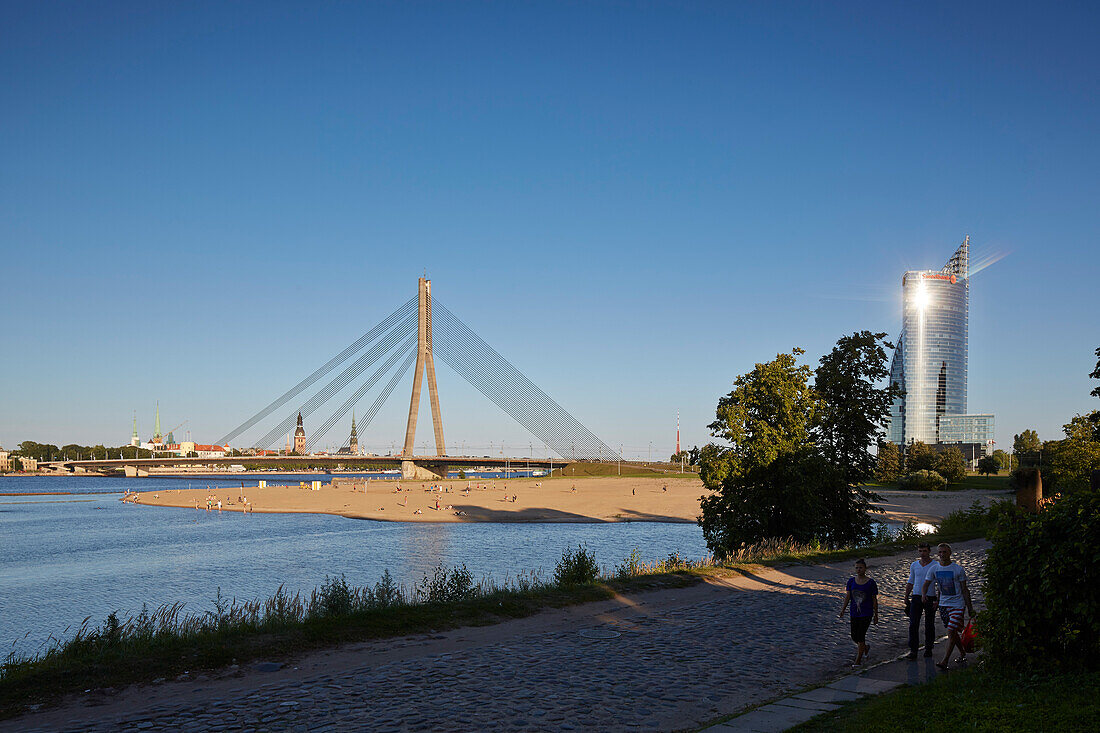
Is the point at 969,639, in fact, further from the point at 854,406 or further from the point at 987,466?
the point at 987,466

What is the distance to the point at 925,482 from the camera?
100688mm

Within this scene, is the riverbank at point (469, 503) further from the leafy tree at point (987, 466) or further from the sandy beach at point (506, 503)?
the leafy tree at point (987, 466)

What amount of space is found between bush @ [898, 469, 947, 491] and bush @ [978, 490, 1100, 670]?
10150cm

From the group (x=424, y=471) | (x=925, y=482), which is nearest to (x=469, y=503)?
(x=424, y=471)

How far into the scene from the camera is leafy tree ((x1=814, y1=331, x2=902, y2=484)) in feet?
98.1

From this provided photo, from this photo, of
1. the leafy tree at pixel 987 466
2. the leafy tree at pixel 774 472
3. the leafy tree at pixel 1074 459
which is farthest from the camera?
the leafy tree at pixel 987 466

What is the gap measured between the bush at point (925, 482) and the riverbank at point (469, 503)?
95.8ft

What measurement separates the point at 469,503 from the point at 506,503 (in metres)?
3.95

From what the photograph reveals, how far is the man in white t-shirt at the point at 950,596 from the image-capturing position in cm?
1128

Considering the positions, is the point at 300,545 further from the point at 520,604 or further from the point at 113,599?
the point at 520,604

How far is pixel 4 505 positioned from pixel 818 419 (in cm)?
11105

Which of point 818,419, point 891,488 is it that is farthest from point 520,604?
point 891,488

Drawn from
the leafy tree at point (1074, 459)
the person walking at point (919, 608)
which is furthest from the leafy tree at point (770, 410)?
the leafy tree at point (1074, 459)

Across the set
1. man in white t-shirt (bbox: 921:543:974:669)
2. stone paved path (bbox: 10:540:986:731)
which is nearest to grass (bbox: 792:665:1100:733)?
stone paved path (bbox: 10:540:986:731)
